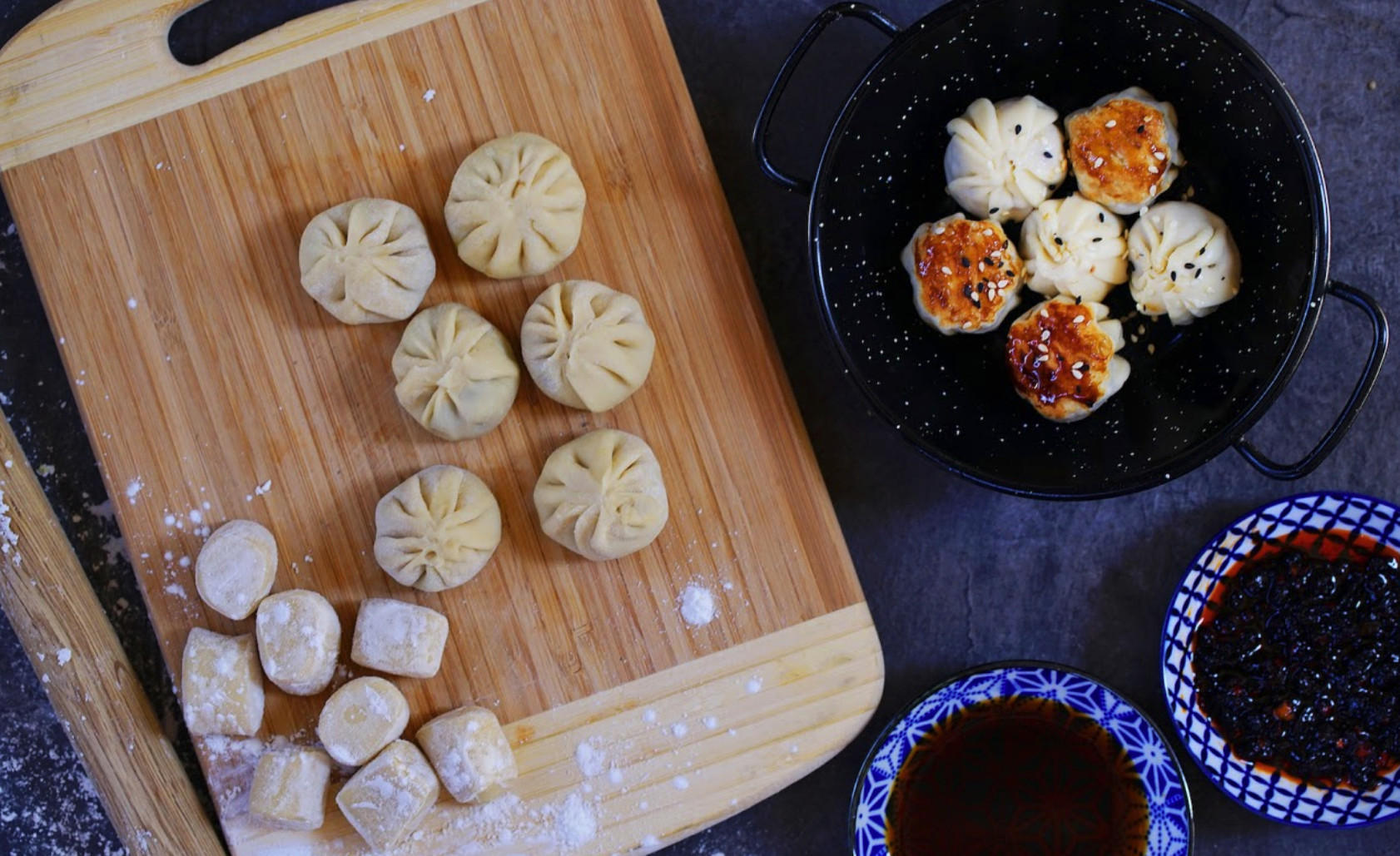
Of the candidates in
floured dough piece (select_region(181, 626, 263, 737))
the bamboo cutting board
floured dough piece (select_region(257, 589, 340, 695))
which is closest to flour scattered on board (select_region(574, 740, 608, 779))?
the bamboo cutting board

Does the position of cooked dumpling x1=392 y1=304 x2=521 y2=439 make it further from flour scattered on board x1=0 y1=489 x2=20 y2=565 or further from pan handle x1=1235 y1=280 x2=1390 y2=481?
pan handle x1=1235 y1=280 x2=1390 y2=481

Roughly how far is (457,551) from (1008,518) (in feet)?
3.54

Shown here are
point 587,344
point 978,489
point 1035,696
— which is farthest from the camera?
point 978,489

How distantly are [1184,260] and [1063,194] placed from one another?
0.89 ft

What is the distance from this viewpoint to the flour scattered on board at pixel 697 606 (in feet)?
6.51

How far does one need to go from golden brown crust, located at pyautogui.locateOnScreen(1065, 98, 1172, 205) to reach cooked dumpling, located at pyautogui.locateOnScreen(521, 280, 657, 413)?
2.85 ft

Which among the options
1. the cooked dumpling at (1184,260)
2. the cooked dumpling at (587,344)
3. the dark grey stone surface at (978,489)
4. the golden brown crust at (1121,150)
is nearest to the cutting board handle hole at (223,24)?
the dark grey stone surface at (978,489)

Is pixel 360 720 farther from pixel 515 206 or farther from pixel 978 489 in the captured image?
pixel 978 489

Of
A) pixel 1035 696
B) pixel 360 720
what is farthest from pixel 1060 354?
pixel 360 720

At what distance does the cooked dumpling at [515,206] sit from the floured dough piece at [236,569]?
2.08ft

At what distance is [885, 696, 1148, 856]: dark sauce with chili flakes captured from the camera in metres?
2.07

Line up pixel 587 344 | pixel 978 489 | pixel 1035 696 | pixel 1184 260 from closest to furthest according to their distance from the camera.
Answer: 1. pixel 587 344
2. pixel 1184 260
3. pixel 1035 696
4. pixel 978 489

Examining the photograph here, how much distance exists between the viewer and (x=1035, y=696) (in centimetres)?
206

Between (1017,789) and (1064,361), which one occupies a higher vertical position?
(1064,361)
